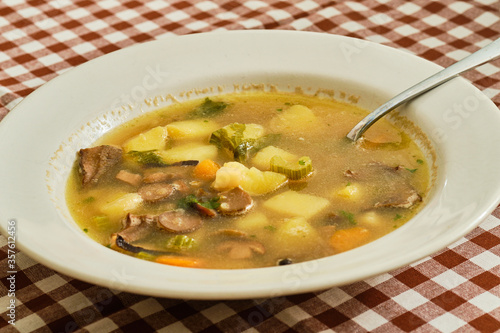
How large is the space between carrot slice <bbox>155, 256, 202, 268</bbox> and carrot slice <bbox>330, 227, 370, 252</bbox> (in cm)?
47

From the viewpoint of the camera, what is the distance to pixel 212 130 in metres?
3.14

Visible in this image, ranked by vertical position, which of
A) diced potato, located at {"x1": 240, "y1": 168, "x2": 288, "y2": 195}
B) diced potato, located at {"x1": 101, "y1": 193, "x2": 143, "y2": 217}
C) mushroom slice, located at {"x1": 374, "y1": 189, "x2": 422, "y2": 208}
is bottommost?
diced potato, located at {"x1": 101, "y1": 193, "x2": 143, "y2": 217}

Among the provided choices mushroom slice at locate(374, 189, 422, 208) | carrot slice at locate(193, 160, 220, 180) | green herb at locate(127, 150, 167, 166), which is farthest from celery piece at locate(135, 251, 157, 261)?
mushroom slice at locate(374, 189, 422, 208)

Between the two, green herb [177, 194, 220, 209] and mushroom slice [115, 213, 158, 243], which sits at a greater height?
green herb [177, 194, 220, 209]

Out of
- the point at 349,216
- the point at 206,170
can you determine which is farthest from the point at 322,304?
the point at 206,170

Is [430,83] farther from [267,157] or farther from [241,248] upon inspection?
[241,248]

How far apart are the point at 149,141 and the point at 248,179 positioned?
0.59 m

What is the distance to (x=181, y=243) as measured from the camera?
2.38 metres

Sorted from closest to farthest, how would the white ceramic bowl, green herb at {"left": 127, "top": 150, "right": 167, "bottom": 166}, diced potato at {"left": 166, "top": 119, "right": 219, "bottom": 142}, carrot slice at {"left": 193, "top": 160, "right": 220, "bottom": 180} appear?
the white ceramic bowl < carrot slice at {"left": 193, "top": 160, "right": 220, "bottom": 180} < green herb at {"left": 127, "top": 150, "right": 167, "bottom": 166} < diced potato at {"left": 166, "top": 119, "right": 219, "bottom": 142}

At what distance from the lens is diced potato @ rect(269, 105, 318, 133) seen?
3.15 m

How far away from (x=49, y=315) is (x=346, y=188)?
3.89ft

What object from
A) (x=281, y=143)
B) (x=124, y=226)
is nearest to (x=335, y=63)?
(x=281, y=143)

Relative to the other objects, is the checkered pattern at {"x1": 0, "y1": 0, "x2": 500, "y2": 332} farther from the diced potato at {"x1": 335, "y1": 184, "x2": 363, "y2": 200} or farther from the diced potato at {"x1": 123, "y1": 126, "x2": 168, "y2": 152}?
the diced potato at {"x1": 123, "y1": 126, "x2": 168, "y2": 152}

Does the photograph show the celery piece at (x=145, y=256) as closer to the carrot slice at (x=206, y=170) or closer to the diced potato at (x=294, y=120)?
the carrot slice at (x=206, y=170)
